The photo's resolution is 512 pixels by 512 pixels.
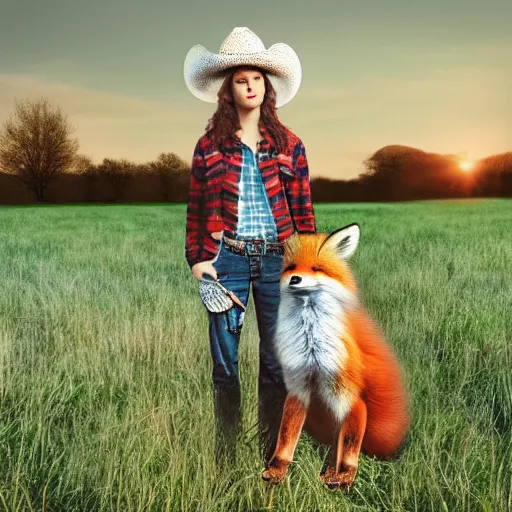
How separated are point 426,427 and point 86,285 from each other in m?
6.57

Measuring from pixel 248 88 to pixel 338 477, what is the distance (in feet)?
5.71

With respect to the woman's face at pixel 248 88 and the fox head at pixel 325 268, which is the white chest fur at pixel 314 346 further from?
the woman's face at pixel 248 88

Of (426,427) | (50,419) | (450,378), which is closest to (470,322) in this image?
(450,378)

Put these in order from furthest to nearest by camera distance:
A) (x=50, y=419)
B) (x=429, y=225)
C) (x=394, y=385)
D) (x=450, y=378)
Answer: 1. (x=429, y=225)
2. (x=450, y=378)
3. (x=50, y=419)
4. (x=394, y=385)

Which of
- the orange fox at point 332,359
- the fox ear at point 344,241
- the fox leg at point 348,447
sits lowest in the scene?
the fox leg at point 348,447

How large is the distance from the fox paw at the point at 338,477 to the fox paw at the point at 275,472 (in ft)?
0.58

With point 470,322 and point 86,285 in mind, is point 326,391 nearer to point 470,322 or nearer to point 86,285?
point 470,322

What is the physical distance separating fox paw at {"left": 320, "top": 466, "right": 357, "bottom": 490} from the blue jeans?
13.5 inches

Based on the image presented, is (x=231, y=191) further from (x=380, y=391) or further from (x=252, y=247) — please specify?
(x=380, y=391)

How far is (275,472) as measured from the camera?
2.98 meters

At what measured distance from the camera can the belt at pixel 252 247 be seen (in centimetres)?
310

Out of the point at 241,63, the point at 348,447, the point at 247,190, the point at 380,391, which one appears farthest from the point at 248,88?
the point at 348,447

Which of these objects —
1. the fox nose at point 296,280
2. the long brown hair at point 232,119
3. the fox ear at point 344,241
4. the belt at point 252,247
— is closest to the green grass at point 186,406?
the fox ear at point 344,241

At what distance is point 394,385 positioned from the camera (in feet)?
9.29
